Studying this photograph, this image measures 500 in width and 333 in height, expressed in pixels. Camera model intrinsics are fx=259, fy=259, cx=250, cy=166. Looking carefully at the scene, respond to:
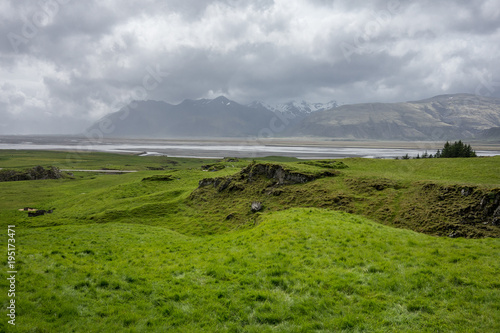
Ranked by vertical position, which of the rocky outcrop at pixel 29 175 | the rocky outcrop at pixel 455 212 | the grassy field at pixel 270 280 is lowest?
the rocky outcrop at pixel 29 175

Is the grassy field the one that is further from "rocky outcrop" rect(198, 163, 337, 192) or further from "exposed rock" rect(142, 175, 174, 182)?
"exposed rock" rect(142, 175, 174, 182)

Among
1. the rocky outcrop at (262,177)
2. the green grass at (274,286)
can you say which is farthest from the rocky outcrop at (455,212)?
the rocky outcrop at (262,177)

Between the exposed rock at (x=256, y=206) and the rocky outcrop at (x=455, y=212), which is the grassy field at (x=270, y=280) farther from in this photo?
the exposed rock at (x=256, y=206)

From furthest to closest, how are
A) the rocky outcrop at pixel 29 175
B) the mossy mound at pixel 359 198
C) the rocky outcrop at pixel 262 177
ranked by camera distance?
the rocky outcrop at pixel 29 175
the rocky outcrop at pixel 262 177
the mossy mound at pixel 359 198

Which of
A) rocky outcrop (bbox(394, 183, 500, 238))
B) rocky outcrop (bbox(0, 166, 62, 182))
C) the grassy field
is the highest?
rocky outcrop (bbox(394, 183, 500, 238))

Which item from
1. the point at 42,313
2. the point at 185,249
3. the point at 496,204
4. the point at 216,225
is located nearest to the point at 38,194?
the point at 216,225

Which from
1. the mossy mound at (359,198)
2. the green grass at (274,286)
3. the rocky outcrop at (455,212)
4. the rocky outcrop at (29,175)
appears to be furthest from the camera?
the rocky outcrop at (29,175)

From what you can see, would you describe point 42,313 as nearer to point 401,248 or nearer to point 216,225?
point 401,248

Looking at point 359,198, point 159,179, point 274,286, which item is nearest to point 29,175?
point 159,179

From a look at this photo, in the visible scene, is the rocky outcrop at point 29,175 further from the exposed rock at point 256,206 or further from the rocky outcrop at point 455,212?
the rocky outcrop at point 455,212

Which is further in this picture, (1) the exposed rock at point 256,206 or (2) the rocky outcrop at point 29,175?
(2) the rocky outcrop at point 29,175

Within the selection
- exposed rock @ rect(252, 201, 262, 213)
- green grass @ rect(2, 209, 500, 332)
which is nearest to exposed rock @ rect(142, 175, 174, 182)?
exposed rock @ rect(252, 201, 262, 213)

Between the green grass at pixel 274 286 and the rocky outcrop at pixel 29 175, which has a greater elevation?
the green grass at pixel 274 286

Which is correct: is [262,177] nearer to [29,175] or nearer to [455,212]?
[455,212]
